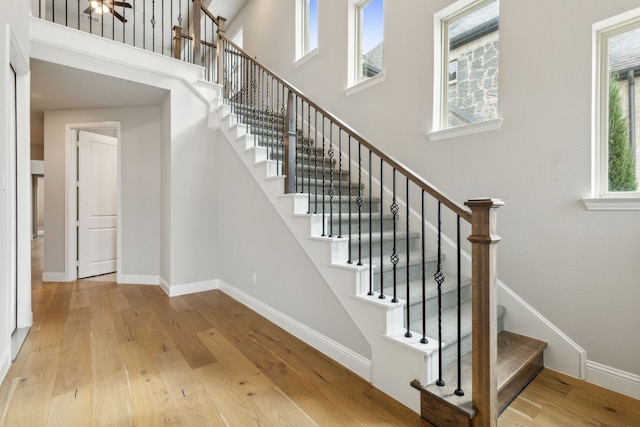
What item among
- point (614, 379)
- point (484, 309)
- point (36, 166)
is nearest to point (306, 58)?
point (484, 309)

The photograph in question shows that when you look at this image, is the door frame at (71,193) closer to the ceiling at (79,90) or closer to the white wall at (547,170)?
the ceiling at (79,90)

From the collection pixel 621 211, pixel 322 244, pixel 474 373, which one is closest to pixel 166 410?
pixel 322 244

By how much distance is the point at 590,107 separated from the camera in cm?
204

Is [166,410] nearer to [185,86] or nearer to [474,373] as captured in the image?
[474,373]

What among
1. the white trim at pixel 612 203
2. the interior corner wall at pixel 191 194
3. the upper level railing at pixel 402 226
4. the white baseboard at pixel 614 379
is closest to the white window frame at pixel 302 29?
the upper level railing at pixel 402 226

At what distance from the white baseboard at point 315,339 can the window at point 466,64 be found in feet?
6.80

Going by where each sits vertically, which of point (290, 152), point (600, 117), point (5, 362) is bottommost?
point (5, 362)

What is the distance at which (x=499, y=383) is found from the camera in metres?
1.78

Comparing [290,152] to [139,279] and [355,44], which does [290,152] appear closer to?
[355,44]

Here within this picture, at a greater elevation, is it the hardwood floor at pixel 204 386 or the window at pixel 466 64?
the window at pixel 466 64

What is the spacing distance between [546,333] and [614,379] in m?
0.40

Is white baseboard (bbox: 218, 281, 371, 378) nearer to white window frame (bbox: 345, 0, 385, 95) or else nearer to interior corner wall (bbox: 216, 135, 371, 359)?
interior corner wall (bbox: 216, 135, 371, 359)

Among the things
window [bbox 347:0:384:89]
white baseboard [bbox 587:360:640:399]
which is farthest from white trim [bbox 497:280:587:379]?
window [bbox 347:0:384:89]

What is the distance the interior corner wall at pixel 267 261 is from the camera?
7.73 feet
